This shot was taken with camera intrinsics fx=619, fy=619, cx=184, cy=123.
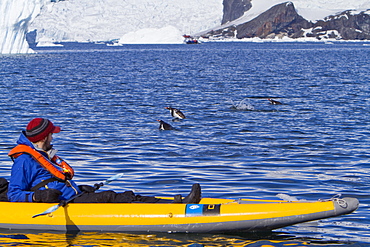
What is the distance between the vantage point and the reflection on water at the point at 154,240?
28.0 ft

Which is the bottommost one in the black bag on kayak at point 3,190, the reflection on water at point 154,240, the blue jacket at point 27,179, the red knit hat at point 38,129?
the reflection on water at point 154,240

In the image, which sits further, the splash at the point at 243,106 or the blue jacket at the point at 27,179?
the splash at the point at 243,106

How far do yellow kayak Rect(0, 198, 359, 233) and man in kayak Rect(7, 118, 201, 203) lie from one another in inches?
7.0

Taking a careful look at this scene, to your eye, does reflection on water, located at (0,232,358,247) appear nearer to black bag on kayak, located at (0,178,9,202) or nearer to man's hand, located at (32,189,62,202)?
man's hand, located at (32,189,62,202)

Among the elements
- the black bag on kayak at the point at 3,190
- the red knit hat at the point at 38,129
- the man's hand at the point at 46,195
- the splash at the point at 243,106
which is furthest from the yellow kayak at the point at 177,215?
the splash at the point at 243,106

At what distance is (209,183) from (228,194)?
3.05 feet

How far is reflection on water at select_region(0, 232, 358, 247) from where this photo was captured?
855cm

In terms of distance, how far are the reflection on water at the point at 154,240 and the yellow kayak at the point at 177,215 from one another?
0.10 metres

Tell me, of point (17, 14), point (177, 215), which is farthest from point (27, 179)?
point (17, 14)

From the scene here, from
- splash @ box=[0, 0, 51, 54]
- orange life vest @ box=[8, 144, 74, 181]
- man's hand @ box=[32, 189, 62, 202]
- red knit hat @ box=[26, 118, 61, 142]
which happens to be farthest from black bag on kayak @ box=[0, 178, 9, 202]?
splash @ box=[0, 0, 51, 54]

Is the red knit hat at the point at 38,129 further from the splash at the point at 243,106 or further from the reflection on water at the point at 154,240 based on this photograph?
the splash at the point at 243,106

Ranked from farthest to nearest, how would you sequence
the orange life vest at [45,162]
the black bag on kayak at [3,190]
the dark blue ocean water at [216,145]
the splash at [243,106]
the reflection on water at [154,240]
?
the splash at [243,106] < the black bag on kayak at [3,190] < the dark blue ocean water at [216,145] < the orange life vest at [45,162] < the reflection on water at [154,240]

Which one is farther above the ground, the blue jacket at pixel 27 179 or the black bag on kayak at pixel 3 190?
the blue jacket at pixel 27 179

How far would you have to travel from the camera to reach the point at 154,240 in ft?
28.6
